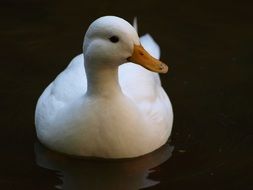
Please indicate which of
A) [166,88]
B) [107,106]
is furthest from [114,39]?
[166,88]

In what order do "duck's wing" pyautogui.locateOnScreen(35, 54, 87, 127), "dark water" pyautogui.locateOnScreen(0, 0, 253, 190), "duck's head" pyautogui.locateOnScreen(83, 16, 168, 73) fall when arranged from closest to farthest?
"duck's head" pyautogui.locateOnScreen(83, 16, 168, 73) < "dark water" pyautogui.locateOnScreen(0, 0, 253, 190) < "duck's wing" pyautogui.locateOnScreen(35, 54, 87, 127)

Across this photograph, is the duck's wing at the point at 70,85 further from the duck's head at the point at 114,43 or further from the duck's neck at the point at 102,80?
the duck's head at the point at 114,43

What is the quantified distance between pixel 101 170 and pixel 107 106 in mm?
439

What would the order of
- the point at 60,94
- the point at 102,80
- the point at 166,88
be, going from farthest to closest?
the point at 166,88
the point at 60,94
the point at 102,80

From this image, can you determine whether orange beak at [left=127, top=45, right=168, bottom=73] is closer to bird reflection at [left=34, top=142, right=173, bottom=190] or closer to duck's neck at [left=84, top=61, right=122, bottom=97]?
duck's neck at [left=84, top=61, right=122, bottom=97]

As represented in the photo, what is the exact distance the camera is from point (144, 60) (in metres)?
5.40

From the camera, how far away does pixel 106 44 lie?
5.36 m

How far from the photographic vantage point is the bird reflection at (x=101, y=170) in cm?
553

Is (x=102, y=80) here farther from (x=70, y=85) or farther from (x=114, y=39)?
(x=70, y=85)

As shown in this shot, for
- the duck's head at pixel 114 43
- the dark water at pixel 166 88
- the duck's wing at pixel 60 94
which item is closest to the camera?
the duck's head at pixel 114 43

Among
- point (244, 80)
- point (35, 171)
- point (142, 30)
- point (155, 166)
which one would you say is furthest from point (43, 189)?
point (142, 30)

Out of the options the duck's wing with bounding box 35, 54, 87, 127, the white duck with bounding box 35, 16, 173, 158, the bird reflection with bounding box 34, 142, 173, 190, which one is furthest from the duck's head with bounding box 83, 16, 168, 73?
the bird reflection with bounding box 34, 142, 173, 190

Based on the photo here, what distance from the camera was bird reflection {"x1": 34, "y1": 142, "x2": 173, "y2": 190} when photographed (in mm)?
5527

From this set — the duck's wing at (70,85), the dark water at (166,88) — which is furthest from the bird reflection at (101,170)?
the duck's wing at (70,85)
